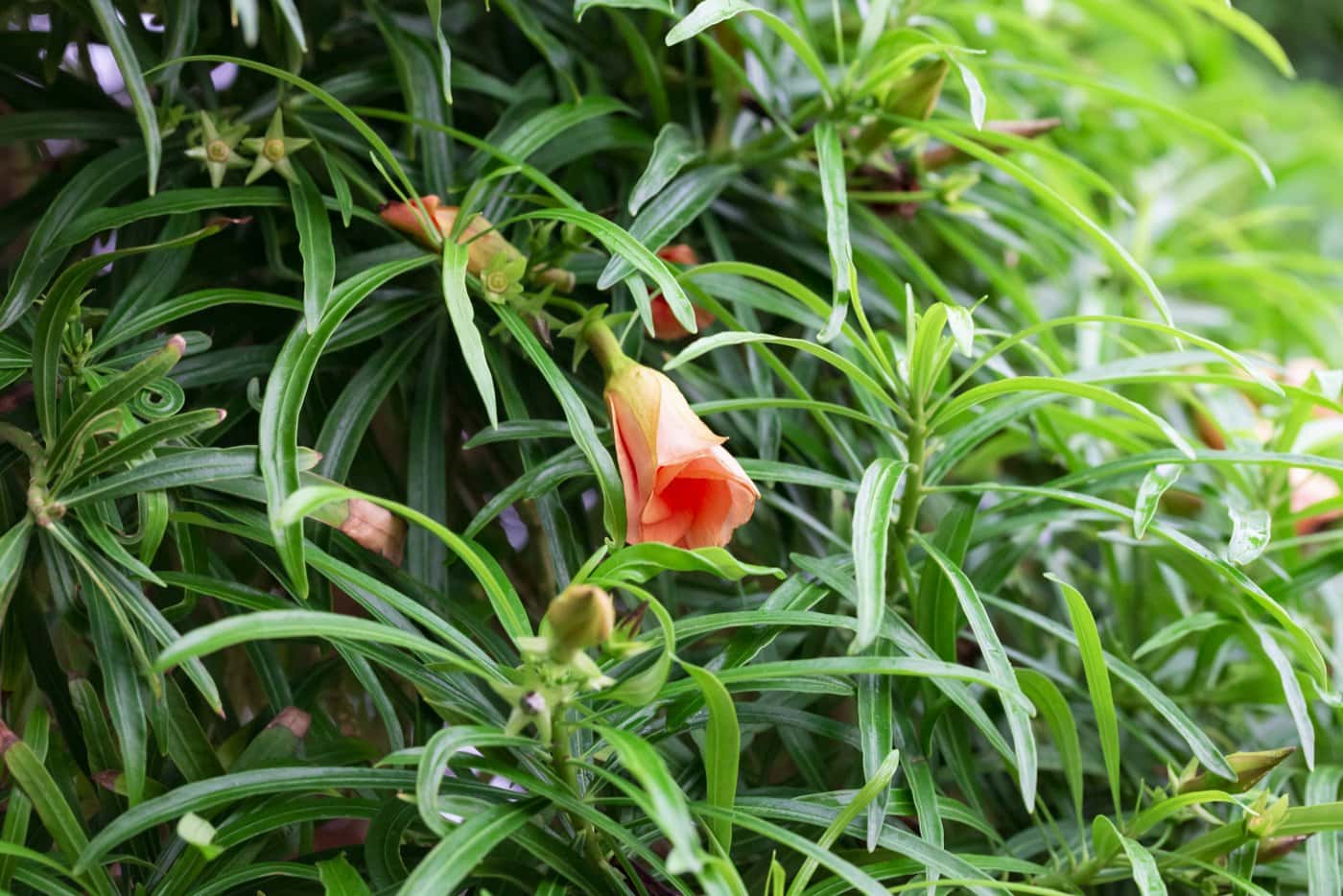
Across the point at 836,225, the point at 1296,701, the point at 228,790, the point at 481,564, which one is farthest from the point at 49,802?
the point at 1296,701

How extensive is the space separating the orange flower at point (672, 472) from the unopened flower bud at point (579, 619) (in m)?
0.10

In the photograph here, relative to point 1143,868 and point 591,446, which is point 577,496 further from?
point 1143,868

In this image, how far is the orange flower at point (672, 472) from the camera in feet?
1.42

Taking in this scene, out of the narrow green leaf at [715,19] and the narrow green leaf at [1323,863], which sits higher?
the narrow green leaf at [715,19]

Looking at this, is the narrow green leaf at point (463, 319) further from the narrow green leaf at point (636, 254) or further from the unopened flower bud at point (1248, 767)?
the unopened flower bud at point (1248, 767)

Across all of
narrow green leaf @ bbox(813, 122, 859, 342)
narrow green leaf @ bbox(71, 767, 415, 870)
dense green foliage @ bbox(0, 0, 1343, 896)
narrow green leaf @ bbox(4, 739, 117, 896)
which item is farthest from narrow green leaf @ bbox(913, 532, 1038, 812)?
narrow green leaf @ bbox(4, 739, 117, 896)

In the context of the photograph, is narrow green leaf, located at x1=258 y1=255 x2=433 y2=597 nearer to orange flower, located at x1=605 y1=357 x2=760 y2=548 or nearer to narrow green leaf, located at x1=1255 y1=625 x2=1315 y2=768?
orange flower, located at x1=605 y1=357 x2=760 y2=548

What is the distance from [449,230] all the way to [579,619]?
0.23 metres

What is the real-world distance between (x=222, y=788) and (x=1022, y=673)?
1.02 ft

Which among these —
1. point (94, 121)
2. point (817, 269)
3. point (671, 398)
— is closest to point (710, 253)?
point (817, 269)

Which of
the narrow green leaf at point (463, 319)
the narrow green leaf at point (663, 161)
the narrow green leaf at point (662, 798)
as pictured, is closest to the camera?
the narrow green leaf at point (662, 798)

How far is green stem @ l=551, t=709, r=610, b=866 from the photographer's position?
38cm

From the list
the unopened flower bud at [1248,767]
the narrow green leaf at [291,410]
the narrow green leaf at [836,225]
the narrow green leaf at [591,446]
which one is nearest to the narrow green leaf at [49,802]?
the narrow green leaf at [291,410]

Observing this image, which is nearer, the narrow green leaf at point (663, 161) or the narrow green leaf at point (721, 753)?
the narrow green leaf at point (721, 753)
